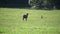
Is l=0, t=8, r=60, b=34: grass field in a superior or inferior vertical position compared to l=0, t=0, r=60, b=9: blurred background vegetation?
inferior

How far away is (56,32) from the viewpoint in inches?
74.3

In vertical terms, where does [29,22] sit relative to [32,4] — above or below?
below

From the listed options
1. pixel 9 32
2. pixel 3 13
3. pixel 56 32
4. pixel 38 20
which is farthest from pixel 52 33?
pixel 3 13

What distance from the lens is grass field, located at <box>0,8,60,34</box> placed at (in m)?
1.86

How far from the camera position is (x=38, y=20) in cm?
188

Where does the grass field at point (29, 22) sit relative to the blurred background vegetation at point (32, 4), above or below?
below

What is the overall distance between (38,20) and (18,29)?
0.92ft

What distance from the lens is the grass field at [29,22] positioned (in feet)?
6.11

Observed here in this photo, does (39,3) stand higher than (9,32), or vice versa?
(39,3)

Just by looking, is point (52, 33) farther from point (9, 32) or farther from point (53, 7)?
point (9, 32)

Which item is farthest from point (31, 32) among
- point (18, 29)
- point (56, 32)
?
point (56, 32)

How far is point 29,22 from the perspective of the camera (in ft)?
6.15

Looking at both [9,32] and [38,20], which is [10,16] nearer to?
[9,32]

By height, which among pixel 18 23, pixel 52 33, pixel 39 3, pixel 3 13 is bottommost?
pixel 52 33
